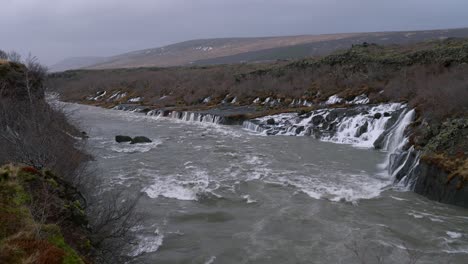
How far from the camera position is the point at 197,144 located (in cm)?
2542

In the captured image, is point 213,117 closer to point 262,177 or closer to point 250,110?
point 250,110

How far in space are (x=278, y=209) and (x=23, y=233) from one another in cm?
943

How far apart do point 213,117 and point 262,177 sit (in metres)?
21.4

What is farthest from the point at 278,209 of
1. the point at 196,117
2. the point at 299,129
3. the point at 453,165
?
the point at 196,117

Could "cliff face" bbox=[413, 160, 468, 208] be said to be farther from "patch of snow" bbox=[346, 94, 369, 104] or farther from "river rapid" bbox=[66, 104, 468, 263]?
"patch of snow" bbox=[346, 94, 369, 104]

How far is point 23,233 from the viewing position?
14.7 ft

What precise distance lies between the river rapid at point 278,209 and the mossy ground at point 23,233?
133 inches

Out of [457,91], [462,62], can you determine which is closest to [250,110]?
[462,62]

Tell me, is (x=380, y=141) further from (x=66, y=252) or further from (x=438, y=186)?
(x=66, y=252)

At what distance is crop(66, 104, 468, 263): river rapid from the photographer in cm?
988

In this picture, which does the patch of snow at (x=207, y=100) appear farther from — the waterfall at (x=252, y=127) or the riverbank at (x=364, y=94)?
the waterfall at (x=252, y=127)

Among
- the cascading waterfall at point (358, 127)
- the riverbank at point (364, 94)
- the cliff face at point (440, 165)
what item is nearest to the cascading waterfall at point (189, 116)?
the riverbank at point (364, 94)

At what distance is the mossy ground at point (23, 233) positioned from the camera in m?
4.13

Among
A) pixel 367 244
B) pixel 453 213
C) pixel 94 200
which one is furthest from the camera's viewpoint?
pixel 453 213
